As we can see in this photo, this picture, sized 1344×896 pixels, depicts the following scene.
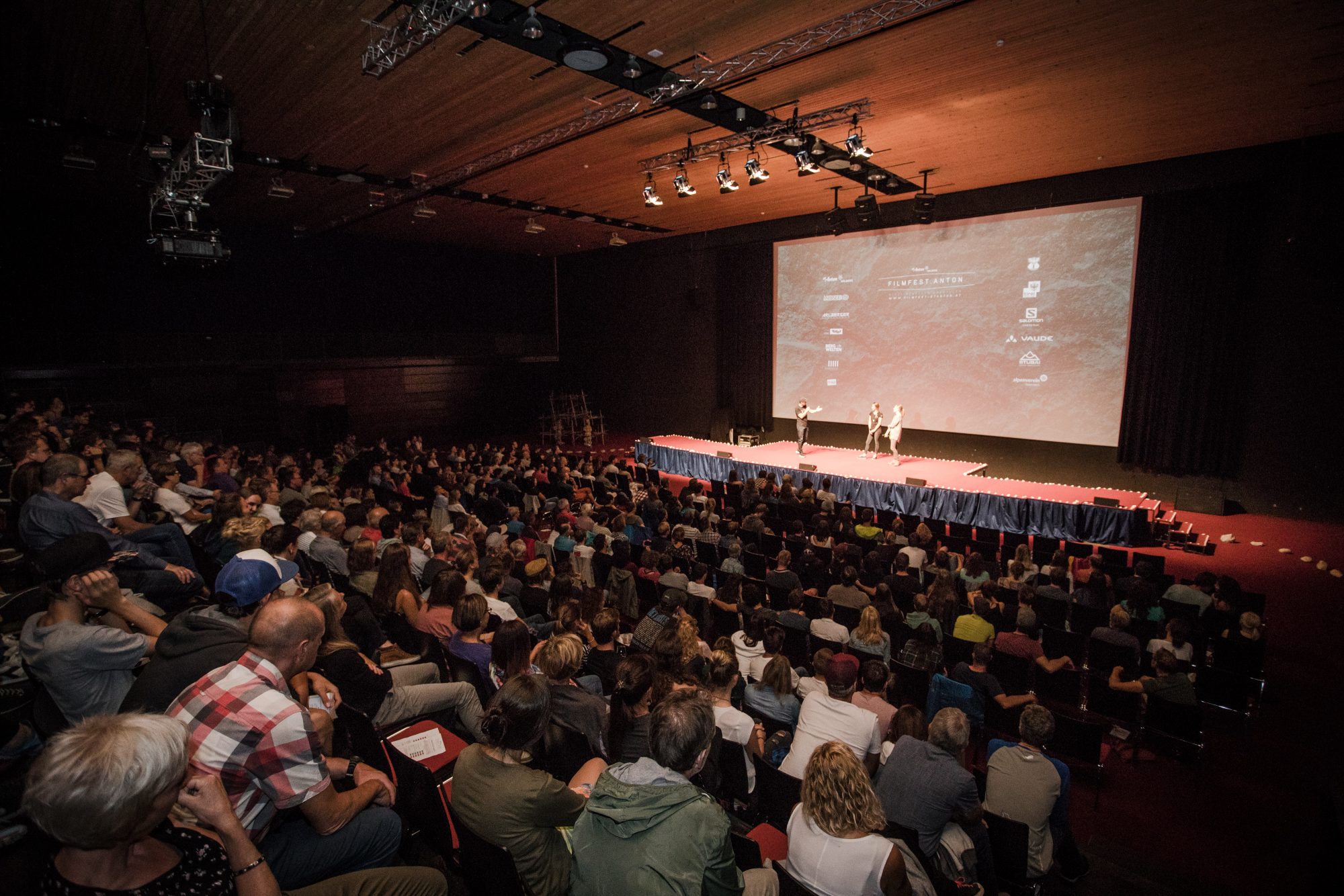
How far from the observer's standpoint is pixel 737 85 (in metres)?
7.05

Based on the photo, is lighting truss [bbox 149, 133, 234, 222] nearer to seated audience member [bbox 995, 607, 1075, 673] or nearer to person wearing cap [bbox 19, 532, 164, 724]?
person wearing cap [bbox 19, 532, 164, 724]

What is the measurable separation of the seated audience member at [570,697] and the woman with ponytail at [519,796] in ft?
2.65

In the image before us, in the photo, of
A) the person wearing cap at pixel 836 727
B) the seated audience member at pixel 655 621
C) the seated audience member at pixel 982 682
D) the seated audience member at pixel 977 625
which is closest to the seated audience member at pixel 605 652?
the seated audience member at pixel 655 621

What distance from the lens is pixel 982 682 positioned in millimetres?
4324

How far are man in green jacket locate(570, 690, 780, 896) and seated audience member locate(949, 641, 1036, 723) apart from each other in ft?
9.67

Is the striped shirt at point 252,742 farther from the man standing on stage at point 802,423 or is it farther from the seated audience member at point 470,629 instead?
the man standing on stage at point 802,423

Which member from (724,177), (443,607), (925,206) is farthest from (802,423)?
(443,607)

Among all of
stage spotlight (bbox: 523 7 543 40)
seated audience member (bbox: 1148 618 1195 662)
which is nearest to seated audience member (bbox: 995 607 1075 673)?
seated audience member (bbox: 1148 618 1195 662)

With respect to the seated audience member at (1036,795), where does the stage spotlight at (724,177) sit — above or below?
above

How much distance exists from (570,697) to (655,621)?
1.68 metres

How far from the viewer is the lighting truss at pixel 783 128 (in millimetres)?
7500

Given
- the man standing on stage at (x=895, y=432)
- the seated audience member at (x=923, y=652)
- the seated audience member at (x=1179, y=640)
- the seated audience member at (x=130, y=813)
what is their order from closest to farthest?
the seated audience member at (x=130, y=813), the seated audience member at (x=923, y=652), the seated audience member at (x=1179, y=640), the man standing on stage at (x=895, y=432)

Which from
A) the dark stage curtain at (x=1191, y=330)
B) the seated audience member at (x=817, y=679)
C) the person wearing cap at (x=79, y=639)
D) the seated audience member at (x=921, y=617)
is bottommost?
the seated audience member at (x=921, y=617)

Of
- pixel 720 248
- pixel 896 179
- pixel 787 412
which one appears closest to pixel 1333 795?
pixel 896 179
